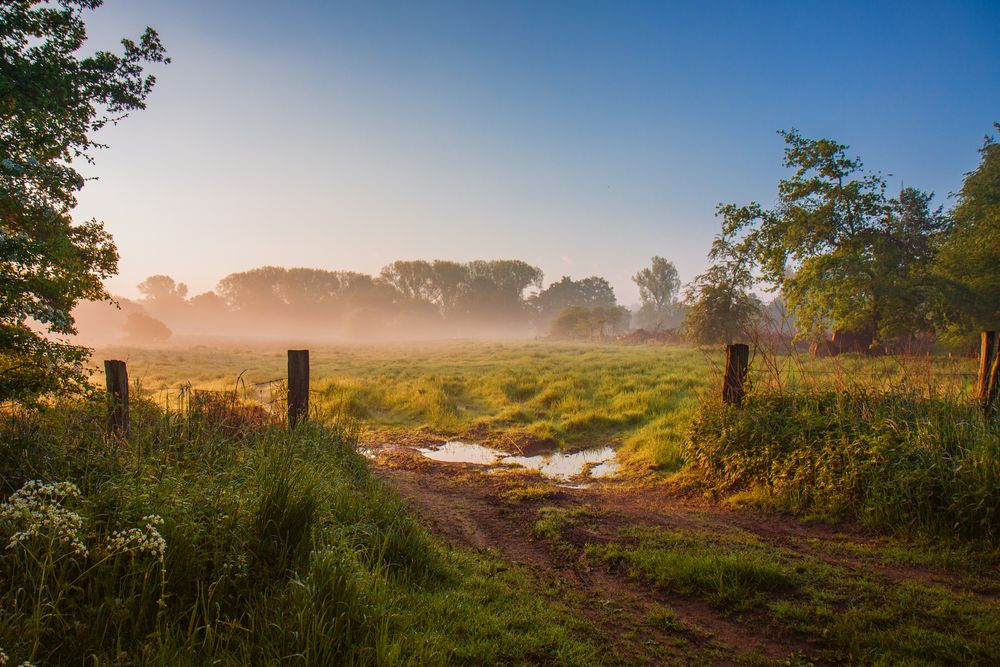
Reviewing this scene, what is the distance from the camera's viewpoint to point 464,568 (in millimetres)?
5176

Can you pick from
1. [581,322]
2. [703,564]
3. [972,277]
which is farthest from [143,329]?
[972,277]

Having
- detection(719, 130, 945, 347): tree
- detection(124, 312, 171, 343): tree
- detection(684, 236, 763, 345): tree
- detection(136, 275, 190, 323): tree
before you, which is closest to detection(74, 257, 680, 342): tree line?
detection(136, 275, 190, 323): tree

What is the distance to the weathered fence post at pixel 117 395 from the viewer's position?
6588mm

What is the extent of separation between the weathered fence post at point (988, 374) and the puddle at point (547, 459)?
621 cm

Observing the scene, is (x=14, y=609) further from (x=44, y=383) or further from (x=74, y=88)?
(x=74, y=88)

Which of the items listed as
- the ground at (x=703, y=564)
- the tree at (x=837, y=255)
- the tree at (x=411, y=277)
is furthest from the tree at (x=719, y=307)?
the tree at (x=411, y=277)

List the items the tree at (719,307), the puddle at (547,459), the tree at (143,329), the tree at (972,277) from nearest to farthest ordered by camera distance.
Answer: the puddle at (547,459) < the tree at (972,277) < the tree at (719,307) < the tree at (143,329)

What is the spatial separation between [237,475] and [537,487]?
546 cm

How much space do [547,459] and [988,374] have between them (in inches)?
322

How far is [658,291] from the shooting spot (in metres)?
112

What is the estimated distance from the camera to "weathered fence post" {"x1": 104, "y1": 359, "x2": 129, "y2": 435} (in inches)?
259

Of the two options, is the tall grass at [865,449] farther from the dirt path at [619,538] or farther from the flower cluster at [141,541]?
the flower cluster at [141,541]

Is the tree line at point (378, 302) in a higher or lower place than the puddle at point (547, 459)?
higher

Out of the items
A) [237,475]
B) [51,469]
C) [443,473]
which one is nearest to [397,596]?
[237,475]
